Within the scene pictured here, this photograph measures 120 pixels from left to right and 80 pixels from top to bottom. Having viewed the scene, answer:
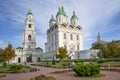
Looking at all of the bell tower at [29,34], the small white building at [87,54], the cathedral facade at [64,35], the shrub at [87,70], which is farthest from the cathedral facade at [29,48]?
the shrub at [87,70]

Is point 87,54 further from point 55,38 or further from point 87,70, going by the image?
point 87,70

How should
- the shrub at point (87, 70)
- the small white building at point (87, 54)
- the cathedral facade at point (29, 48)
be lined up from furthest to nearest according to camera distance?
the cathedral facade at point (29, 48)
the small white building at point (87, 54)
the shrub at point (87, 70)

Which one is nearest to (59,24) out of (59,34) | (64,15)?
(59,34)

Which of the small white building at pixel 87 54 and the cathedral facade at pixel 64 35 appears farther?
the cathedral facade at pixel 64 35

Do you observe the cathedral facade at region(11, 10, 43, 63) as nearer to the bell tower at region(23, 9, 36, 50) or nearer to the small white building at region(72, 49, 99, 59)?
the bell tower at region(23, 9, 36, 50)

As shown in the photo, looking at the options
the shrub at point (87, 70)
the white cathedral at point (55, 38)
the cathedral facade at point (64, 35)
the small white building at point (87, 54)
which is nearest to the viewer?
the shrub at point (87, 70)

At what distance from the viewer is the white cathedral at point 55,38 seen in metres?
70.9

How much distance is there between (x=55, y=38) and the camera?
73.1 metres

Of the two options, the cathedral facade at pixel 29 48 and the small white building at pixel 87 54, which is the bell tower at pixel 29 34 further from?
the small white building at pixel 87 54

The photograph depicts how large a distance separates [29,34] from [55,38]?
1939 centimetres

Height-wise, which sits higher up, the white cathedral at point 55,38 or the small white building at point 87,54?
the white cathedral at point 55,38

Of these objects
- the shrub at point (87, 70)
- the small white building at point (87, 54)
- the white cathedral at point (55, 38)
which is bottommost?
the shrub at point (87, 70)

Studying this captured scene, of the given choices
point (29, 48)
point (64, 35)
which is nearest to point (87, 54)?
point (64, 35)

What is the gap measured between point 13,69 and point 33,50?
Answer: 5882cm
